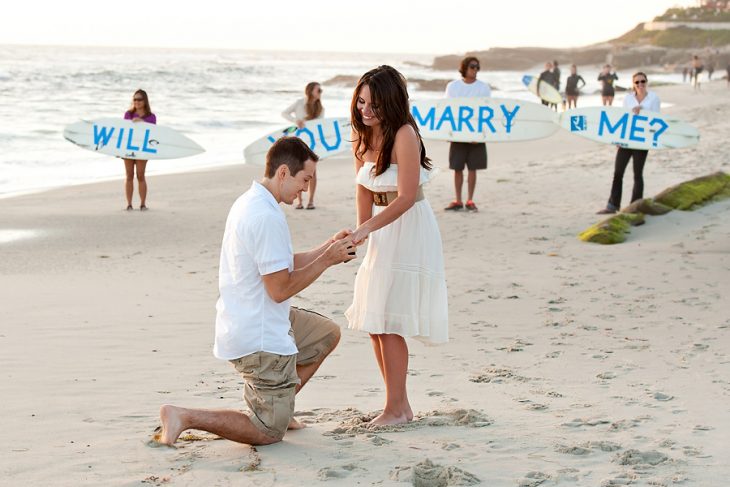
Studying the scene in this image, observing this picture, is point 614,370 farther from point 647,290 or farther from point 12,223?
point 12,223

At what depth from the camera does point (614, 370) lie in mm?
5129

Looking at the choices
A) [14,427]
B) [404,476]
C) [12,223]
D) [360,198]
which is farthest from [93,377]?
[12,223]

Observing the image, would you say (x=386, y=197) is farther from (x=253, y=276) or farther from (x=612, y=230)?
(x=612, y=230)

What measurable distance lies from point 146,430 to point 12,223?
6.56 metres

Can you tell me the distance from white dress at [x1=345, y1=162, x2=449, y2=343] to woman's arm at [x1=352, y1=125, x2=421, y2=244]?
0.07m

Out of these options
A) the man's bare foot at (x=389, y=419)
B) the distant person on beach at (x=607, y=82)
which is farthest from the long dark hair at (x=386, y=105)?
the distant person on beach at (x=607, y=82)

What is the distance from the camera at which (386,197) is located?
422 centimetres

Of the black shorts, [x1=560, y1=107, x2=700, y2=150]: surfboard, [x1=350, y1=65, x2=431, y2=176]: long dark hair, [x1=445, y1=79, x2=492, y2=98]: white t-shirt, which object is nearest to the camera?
[x1=350, y1=65, x2=431, y2=176]: long dark hair

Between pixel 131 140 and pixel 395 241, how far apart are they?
7.28m

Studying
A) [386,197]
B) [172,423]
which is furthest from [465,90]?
[172,423]

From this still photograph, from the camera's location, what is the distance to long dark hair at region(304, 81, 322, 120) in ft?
36.1

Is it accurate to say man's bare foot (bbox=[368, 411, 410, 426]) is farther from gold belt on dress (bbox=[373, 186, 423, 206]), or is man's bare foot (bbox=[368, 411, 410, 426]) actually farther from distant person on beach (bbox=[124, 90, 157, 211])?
distant person on beach (bbox=[124, 90, 157, 211])

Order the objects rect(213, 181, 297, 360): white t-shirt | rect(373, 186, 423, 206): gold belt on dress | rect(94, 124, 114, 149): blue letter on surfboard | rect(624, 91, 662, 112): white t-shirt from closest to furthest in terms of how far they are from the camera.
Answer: rect(213, 181, 297, 360): white t-shirt → rect(373, 186, 423, 206): gold belt on dress → rect(624, 91, 662, 112): white t-shirt → rect(94, 124, 114, 149): blue letter on surfboard

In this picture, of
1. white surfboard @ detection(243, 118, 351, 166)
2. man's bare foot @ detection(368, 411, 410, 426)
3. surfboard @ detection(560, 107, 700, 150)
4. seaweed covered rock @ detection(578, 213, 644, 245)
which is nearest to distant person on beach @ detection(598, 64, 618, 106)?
surfboard @ detection(560, 107, 700, 150)
